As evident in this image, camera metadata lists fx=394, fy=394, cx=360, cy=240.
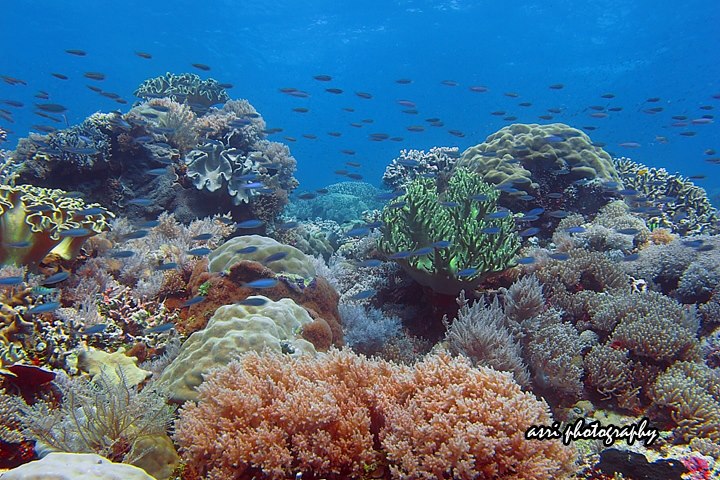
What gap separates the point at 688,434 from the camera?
4.07m

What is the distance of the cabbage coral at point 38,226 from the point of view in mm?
5746

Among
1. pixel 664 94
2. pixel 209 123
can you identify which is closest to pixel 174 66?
pixel 209 123

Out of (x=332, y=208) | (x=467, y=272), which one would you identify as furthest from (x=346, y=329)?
(x=332, y=208)

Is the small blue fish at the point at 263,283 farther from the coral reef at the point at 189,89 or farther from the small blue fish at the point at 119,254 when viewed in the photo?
the coral reef at the point at 189,89

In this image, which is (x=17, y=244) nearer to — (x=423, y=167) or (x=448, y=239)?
(x=448, y=239)

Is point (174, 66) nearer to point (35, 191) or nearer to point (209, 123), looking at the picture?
point (209, 123)

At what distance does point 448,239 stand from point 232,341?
12.1 feet

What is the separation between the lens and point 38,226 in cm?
582

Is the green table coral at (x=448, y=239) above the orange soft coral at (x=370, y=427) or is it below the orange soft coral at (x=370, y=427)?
above

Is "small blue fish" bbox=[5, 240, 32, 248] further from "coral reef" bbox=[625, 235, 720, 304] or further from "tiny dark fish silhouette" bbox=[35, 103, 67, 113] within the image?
"coral reef" bbox=[625, 235, 720, 304]

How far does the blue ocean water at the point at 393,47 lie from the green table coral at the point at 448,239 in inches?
1518

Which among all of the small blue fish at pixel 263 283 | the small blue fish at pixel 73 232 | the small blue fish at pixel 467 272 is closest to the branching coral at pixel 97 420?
the small blue fish at pixel 263 283

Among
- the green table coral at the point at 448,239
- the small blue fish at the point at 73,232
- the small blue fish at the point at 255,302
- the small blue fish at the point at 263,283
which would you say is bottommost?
the small blue fish at the point at 255,302

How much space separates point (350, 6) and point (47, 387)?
6395 cm
